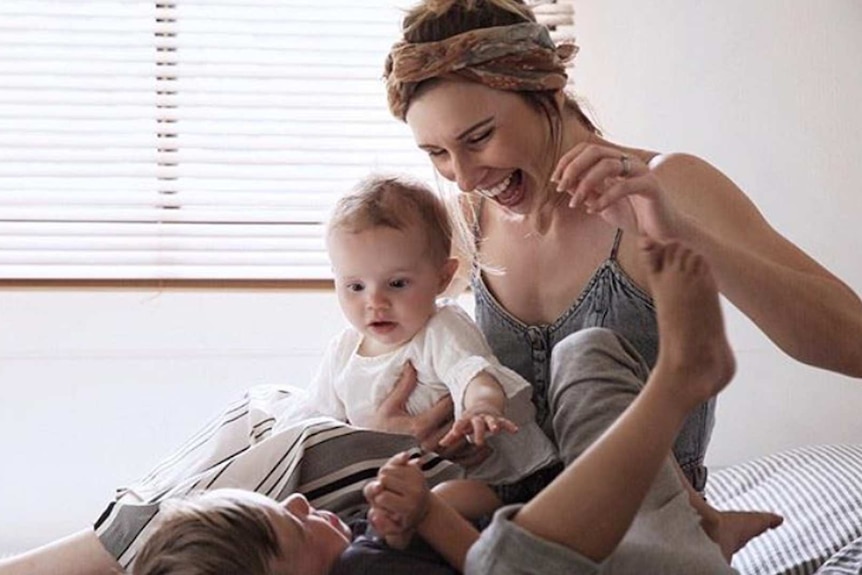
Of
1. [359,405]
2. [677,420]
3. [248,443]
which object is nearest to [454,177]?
[359,405]

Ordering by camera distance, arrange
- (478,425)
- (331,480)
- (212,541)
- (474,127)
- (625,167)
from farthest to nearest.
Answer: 1. (474,127)
2. (331,480)
3. (478,425)
4. (625,167)
5. (212,541)

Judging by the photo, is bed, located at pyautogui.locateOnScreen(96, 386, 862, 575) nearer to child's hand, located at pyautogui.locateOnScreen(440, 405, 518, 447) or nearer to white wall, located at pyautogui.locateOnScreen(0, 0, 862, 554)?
child's hand, located at pyautogui.locateOnScreen(440, 405, 518, 447)

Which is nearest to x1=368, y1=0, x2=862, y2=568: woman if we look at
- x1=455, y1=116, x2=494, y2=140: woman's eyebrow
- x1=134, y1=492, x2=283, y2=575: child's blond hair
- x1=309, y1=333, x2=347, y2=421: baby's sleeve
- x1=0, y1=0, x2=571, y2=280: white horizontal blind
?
x1=455, y1=116, x2=494, y2=140: woman's eyebrow

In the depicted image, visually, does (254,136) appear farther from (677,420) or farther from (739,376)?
(677,420)

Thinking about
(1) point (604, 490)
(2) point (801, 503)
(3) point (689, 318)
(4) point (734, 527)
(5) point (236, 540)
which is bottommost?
(2) point (801, 503)

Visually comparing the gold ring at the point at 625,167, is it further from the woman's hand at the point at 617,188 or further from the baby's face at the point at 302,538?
the baby's face at the point at 302,538

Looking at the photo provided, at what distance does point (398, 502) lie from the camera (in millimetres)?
1204

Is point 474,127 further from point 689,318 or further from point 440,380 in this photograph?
point 689,318

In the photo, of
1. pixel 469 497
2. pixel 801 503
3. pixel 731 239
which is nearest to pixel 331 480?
pixel 469 497

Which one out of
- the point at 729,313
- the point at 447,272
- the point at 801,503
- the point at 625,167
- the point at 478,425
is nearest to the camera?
the point at 625,167

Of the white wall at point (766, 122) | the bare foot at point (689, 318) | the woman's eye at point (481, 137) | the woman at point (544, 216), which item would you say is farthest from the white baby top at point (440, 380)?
the white wall at point (766, 122)

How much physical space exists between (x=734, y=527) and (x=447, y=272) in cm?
46

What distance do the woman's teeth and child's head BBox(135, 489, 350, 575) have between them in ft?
1.72

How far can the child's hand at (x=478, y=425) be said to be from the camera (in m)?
1.38
